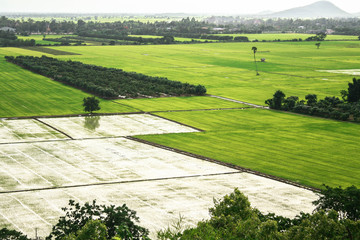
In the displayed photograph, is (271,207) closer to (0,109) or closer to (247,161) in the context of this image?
(247,161)

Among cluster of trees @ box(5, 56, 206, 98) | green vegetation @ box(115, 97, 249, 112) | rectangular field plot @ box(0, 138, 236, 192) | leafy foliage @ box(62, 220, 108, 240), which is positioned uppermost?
leafy foliage @ box(62, 220, 108, 240)

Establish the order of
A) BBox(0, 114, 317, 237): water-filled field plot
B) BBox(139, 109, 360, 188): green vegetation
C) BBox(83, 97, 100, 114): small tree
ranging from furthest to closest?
1. BBox(83, 97, 100, 114): small tree
2. BBox(139, 109, 360, 188): green vegetation
3. BBox(0, 114, 317, 237): water-filled field plot

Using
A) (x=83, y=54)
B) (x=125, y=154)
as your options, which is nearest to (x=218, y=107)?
(x=125, y=154)

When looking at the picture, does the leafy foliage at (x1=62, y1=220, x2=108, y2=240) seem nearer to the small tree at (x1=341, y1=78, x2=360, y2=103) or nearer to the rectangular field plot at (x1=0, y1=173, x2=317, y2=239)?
the rectangular field plot at (x1=0, y1=173, x2=317, y2=239)

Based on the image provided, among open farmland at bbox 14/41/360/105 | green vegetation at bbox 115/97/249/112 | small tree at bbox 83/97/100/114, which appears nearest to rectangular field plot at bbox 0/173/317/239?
small tree at bbox 83/97/100/114

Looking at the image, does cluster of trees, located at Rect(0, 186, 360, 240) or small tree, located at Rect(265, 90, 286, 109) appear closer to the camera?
cluster of trees, located at Rect(0, 186, 360, 240)

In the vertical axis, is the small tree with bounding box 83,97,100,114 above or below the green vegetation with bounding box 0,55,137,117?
above

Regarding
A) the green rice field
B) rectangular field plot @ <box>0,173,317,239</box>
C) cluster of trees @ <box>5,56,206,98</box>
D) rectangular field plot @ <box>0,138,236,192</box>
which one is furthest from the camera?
cluster of trees @ <box>5,56,206,98</box>
